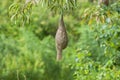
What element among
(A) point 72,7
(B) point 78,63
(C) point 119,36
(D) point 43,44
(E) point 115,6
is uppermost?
(A) point 72,7

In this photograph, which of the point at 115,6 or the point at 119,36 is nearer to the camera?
the point at 115,6

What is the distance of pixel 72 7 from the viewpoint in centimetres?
274

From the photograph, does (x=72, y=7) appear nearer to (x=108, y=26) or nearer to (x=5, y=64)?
(x=108, y=26)

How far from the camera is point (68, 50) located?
830 centimetres

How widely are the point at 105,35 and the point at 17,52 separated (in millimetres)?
3710

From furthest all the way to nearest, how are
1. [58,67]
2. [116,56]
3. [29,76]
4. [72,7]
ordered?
[58,67], [29,76], [116,56], [72,7]

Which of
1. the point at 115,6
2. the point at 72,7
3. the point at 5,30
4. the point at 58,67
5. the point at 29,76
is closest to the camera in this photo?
the point at 72,7

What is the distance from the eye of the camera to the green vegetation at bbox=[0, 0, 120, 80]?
3762mm

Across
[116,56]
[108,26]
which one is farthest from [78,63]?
[108,26]

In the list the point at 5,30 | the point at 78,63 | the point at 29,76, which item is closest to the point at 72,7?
the point at 78,63

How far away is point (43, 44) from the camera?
8.44 meters

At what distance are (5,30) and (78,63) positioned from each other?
Result: 18.8ft

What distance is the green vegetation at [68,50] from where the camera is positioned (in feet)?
12.3

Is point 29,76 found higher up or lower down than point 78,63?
lower down
